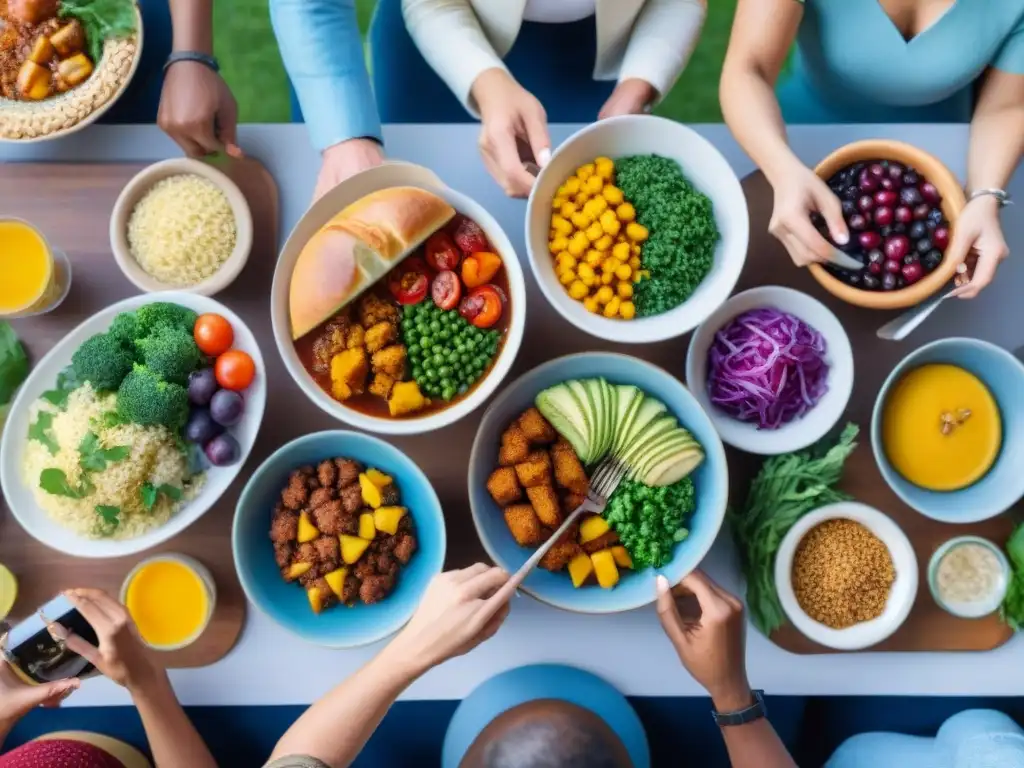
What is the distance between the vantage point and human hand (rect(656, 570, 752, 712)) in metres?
1.22

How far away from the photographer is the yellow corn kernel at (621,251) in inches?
47.8

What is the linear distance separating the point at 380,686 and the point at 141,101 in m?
1.34

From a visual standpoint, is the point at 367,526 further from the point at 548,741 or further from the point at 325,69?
the point at 325,69

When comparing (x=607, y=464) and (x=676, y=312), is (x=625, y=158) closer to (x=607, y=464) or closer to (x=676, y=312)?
(x=676, y=312)

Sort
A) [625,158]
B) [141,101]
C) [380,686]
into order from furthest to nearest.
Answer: [141,101]
[625,158]
[380,686]

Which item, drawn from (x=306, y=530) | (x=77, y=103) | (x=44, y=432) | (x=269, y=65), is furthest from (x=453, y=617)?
(x=269, y=65)

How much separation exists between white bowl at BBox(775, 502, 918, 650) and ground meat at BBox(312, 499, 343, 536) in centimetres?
77

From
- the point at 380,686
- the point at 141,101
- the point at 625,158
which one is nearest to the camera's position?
the point at 380,686

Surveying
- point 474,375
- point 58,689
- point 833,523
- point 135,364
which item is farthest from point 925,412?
point 58,689

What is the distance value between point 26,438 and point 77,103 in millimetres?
635

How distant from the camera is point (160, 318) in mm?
1211

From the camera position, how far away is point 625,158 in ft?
4.21

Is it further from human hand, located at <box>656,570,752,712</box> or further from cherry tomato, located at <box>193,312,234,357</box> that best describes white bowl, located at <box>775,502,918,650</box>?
cherry tomato, located at <box>193,312,234,357</box>

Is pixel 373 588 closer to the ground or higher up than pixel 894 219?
closer to the ground
